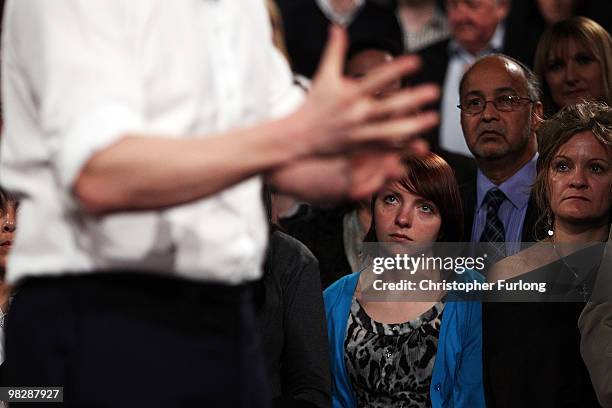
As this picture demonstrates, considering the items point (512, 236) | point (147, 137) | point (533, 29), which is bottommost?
point (512, 236)

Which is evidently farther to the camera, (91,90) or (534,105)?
(534,105)

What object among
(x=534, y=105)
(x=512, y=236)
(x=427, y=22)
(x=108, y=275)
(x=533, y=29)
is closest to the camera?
(x=108, y=275)

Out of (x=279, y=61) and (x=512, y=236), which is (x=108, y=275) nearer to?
(x=279, y=61)

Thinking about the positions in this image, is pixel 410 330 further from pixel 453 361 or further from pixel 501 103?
pixel 501 103

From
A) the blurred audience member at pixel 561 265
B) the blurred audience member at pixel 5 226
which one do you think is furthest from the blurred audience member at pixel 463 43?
the blurred audience member at pixel 5 226

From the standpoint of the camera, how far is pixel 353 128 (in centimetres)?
94

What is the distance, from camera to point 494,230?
2840mm

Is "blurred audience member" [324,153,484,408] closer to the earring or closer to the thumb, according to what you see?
the earring

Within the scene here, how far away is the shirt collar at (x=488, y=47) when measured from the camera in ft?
14.1

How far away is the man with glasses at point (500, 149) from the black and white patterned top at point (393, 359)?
0.18 m

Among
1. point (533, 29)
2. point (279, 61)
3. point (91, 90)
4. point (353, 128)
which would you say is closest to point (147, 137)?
point (91, 90)

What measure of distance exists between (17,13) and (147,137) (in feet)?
0.76

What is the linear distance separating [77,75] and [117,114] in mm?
59

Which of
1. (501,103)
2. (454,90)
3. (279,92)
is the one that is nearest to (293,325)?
(501,103)
